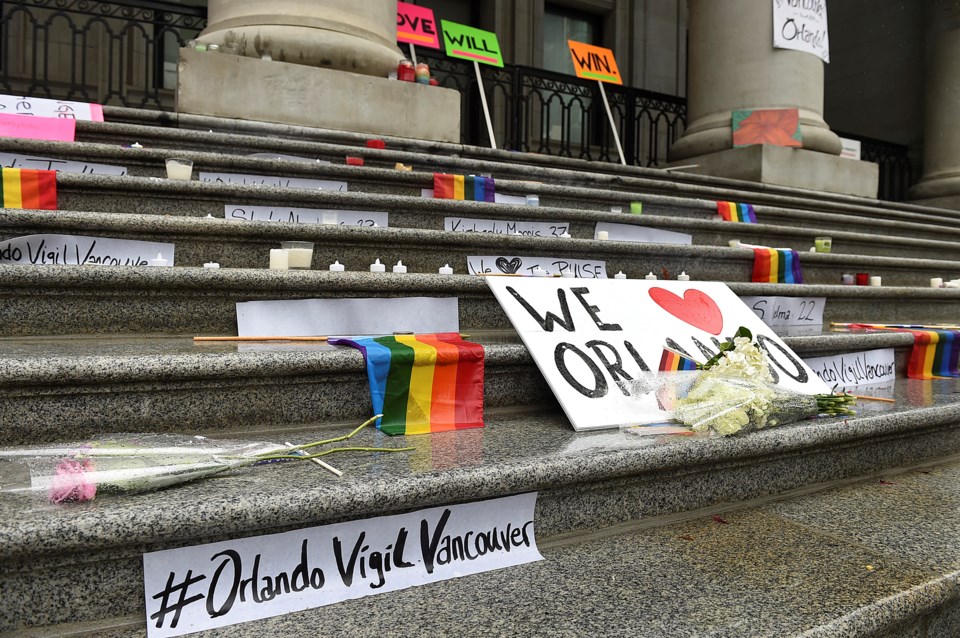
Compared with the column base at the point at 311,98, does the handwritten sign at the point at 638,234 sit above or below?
below

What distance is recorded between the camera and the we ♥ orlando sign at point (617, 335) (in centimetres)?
188

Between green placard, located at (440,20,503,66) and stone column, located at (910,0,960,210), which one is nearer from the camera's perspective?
green placard, located at (440,20,503,66)

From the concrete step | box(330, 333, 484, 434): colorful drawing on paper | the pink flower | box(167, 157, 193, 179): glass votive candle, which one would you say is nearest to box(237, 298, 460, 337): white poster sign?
the concrete step

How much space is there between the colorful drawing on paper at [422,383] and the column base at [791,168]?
5.59 m

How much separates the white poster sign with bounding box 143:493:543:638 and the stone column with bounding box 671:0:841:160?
6435mm

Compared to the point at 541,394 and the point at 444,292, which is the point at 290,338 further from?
the point at 541,394

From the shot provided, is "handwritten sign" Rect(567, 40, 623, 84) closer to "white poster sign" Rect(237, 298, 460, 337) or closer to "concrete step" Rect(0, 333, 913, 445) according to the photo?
"white poster sign" Rect(237, 298, 460, 337)

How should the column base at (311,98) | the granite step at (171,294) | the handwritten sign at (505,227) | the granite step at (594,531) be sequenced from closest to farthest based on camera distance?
1. the granite step at (594,531)
2. the granite step at (171,294)
3. the handwritten sign at (505,227)
4. the column base at (311,98)

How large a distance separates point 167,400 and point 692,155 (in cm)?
677

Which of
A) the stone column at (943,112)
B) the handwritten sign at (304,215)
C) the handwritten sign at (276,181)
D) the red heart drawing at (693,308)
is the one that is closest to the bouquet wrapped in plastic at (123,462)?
the red heart drawing at (693,308)

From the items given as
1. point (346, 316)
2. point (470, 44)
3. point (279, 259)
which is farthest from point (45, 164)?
point (470, 44)

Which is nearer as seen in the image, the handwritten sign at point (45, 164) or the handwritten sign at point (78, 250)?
the handwritten sign at point (78, 250)

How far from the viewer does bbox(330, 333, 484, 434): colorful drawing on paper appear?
1743 millimetres

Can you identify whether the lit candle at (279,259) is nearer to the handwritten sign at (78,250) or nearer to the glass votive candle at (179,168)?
the handwritten sign at (78,250)
